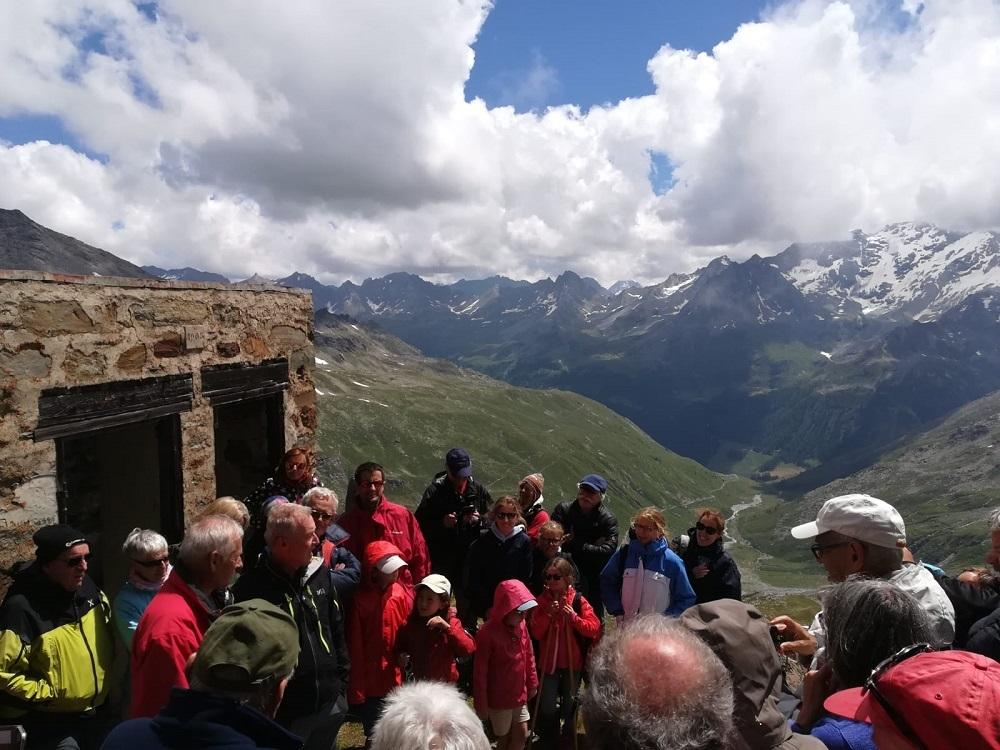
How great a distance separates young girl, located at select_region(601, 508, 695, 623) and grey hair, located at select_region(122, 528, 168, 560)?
13.4ft

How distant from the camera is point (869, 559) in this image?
3883mm

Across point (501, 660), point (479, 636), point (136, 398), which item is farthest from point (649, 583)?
point (136, 398)

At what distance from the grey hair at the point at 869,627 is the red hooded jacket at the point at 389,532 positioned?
13.3 feet

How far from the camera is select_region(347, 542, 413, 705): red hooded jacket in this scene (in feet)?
17.1

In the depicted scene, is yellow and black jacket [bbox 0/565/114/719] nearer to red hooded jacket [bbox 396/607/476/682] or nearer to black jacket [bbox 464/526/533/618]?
red hooded jacket [bbox 396/607/476/682]

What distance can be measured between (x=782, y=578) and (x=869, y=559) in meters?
149

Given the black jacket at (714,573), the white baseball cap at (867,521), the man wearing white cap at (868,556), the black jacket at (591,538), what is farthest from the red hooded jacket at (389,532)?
the white baseball cap at (867,521)

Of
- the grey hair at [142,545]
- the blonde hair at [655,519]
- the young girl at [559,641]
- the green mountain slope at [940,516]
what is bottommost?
the green mountain slope at [940,516]

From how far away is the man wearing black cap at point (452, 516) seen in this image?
7309mm

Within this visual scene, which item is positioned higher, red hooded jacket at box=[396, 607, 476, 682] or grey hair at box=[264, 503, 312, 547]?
grey hair at box=[264, 503, 312, 547]

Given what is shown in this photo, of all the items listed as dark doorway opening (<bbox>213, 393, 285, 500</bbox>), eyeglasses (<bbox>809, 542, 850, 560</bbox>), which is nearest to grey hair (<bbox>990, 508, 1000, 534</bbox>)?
eyeglasses (<bbox>809, 542, 850, 560</bbox>)

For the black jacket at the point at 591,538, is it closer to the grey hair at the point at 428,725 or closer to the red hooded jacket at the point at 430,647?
the red hooded jacket at the point at 430,647

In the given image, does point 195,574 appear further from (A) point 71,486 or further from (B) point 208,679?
(A) point 71,486

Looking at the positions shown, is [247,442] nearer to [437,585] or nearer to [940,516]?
[437,585]
